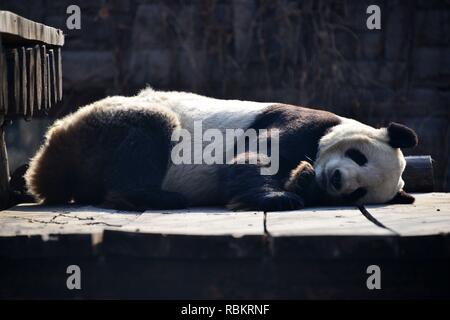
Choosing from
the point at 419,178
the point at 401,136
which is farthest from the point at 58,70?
the point at 419,178

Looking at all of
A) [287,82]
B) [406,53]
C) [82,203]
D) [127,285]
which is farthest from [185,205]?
[406,53]

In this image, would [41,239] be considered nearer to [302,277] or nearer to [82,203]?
[302,277]

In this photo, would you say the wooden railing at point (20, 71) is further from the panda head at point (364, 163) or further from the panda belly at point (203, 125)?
the panda head at point (364, 163)

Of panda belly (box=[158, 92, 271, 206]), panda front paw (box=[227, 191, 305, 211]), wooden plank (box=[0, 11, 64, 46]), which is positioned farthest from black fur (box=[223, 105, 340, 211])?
wooden plank (box=[0, 11, 64, 46])

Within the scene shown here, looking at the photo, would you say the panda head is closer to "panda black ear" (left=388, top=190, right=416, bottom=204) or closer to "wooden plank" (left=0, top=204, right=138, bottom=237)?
"panda black ear" (left=388, top=190, right=416, bottom=204)

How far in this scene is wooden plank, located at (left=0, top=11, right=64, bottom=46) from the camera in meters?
4.29

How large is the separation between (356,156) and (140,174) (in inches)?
51.5

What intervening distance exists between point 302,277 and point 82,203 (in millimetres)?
1896

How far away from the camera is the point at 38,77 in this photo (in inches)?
197

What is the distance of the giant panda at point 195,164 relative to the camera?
473 centimetres

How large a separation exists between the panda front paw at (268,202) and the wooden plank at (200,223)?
12cm

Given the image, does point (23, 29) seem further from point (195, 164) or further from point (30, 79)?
point (195, 164)

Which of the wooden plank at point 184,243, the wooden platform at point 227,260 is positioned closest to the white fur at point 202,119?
the wooden platform at point 227,260

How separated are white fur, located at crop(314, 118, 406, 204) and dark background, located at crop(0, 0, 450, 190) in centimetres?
300
